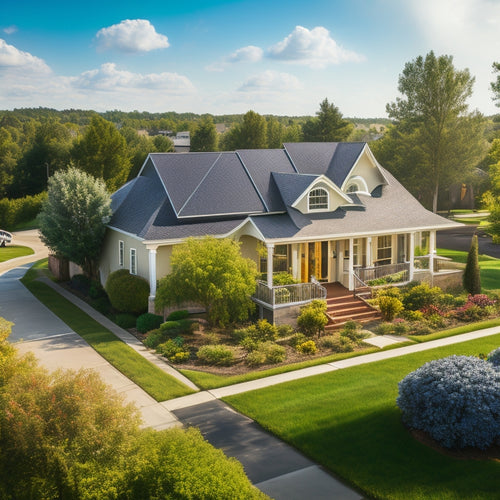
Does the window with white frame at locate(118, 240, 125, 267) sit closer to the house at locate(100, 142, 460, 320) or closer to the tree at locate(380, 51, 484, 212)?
the house at locate(100, 142, 460, 320)

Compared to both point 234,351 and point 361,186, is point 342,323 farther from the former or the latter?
point 361,186

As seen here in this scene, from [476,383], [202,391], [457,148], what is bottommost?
[202,391]

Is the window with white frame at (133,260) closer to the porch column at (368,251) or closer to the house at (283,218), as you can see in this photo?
the house at (283,218)

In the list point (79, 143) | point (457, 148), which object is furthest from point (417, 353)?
point (79, 143)

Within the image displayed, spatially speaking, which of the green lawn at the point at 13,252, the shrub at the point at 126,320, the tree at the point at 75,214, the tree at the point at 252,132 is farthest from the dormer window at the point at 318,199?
the tree at the point at 252,132

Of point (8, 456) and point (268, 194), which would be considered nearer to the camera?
point (8, 456)
